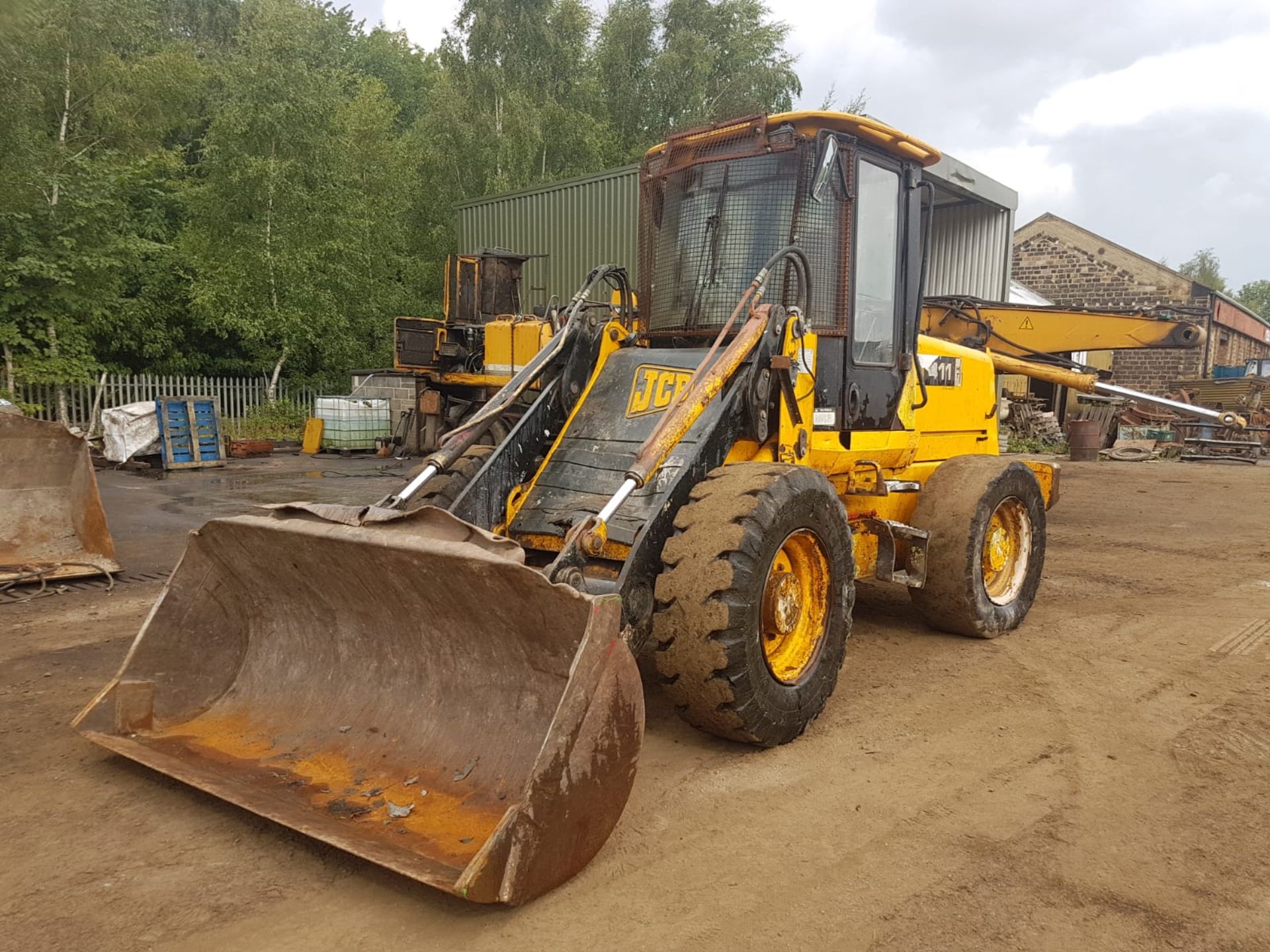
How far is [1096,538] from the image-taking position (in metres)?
10.0

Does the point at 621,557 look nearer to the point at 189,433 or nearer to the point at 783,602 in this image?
the point at 783,602

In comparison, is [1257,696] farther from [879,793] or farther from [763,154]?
[763,154]

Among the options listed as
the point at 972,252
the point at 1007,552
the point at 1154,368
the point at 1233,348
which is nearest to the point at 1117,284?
the point at 1154,368

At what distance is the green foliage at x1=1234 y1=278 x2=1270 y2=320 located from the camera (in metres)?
93.3

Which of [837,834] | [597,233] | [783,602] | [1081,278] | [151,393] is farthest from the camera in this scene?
[1081,278]

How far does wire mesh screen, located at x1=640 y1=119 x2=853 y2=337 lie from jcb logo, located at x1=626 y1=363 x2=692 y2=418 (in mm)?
365

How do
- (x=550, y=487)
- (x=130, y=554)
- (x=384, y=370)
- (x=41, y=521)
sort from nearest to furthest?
(x=550, y=487) < (x=41, y=521) < (x=130, y=554) < (x=384, y=370)

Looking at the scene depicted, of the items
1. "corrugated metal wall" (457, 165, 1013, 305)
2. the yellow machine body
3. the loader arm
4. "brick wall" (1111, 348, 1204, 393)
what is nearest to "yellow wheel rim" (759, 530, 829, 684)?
the loader arm

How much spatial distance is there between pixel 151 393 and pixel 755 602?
19.5 meters

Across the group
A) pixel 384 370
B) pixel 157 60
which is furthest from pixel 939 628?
pixel 157 60

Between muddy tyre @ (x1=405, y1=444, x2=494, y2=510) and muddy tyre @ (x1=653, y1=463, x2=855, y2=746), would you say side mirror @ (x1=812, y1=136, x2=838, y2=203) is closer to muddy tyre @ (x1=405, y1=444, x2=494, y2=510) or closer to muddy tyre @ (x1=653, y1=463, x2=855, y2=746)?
muddy tyre @ (x1=653, y1=463, x2=855, y2=746)

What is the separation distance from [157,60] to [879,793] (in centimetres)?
2457

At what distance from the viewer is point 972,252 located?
637 inches

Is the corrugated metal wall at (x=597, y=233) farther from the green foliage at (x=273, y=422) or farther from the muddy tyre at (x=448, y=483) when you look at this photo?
the muddy tyre at (x=448, y=483)
